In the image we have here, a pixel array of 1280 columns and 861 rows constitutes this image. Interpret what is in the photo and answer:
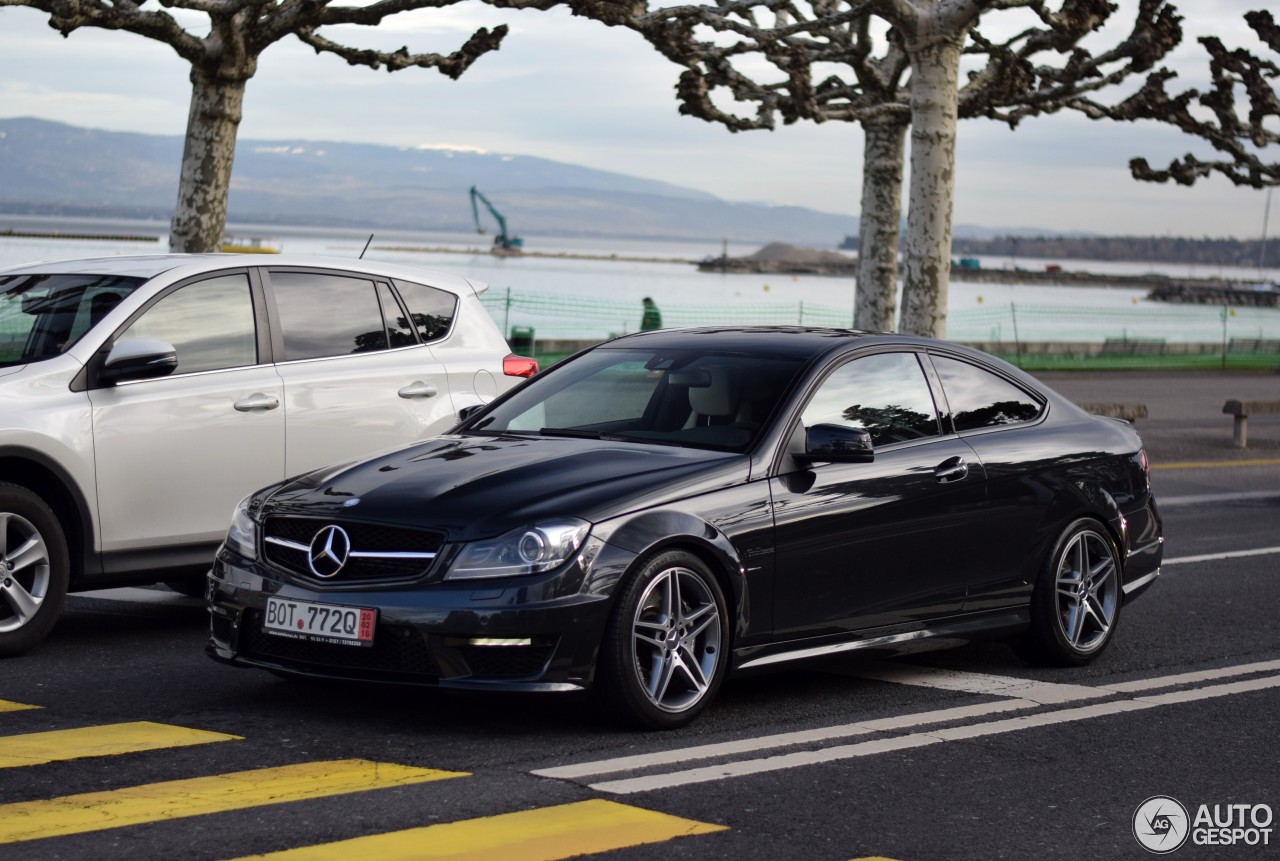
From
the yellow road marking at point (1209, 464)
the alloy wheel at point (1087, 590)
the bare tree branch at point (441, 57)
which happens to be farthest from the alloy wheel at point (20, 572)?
the yellow road marking at point (1209, 464)

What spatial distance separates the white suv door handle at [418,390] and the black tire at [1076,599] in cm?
328

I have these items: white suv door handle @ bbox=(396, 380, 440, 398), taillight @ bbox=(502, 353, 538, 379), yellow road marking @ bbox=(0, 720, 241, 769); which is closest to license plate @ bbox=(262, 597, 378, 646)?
yellow road marking @ bbox=(0, 720, 241, 769)

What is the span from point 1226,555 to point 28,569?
8.22 meters

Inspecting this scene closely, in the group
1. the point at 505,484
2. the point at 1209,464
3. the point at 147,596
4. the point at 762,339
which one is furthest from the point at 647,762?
the point at 1209,464

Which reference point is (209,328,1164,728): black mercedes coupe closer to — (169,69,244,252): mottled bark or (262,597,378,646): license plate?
(262,597,378,646): license plate

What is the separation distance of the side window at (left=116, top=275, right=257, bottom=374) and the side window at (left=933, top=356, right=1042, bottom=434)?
10.9ft

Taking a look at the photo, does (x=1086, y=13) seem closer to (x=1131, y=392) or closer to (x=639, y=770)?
(x=1131, y=392)

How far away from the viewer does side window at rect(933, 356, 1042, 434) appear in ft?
25.7

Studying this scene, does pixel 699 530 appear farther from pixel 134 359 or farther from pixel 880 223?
pixel 880 223

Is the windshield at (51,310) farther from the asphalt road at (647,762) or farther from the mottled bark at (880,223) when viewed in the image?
the mottled bark at (880,223)

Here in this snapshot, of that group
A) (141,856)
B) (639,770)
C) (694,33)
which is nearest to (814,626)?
(639,770)

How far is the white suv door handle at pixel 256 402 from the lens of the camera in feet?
27.5

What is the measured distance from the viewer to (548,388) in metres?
7.75

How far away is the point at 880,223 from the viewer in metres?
22.8
